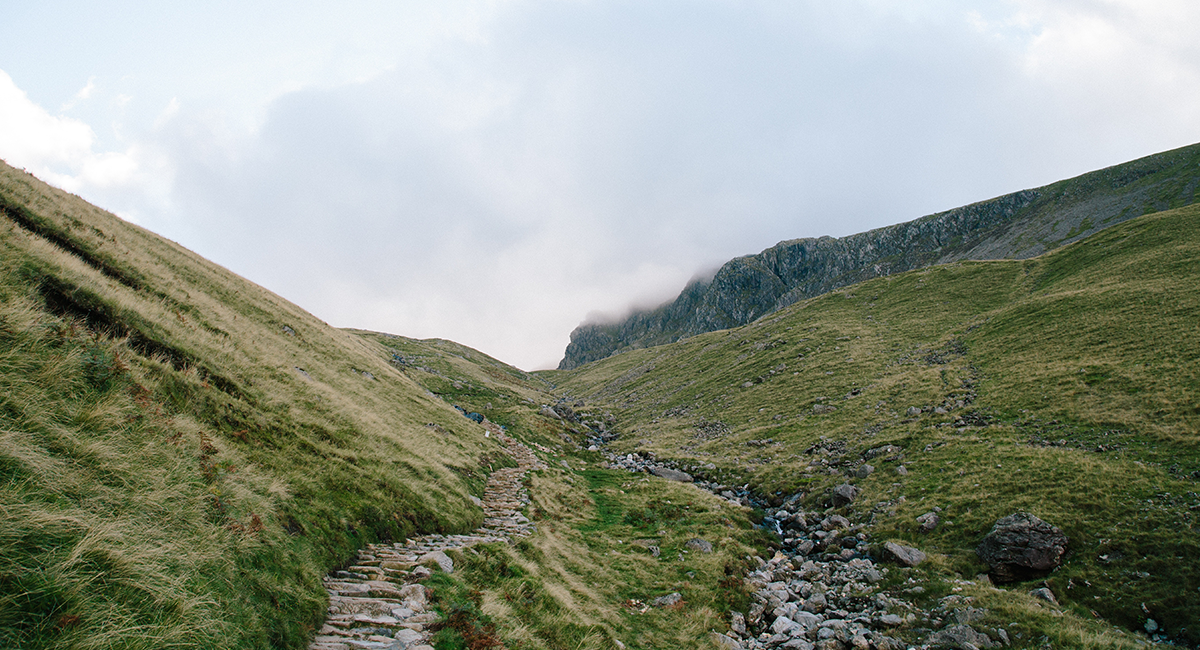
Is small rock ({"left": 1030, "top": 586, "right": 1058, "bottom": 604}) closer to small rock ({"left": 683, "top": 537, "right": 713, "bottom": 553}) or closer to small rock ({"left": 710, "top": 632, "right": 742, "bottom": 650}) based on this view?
small rock ({"left": 710, "top": 632, "right": 742, "bottom": 650})

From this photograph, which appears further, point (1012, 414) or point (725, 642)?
point (1012, 414)

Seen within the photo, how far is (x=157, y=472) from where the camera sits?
830cm

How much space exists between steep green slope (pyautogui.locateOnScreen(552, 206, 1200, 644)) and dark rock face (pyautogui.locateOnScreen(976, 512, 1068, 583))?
17.6 inches

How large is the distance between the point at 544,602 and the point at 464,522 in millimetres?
6312

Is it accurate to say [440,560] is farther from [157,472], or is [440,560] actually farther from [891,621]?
[891,621]

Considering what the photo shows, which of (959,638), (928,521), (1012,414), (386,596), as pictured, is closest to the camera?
(386,596)

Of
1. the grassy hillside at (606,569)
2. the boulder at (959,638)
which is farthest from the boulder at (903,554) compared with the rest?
the grassy hillside at (606,569)

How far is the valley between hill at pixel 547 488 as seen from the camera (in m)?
7.06

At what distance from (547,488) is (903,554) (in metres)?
18.9

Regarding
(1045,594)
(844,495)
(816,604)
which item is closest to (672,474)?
(844,495)

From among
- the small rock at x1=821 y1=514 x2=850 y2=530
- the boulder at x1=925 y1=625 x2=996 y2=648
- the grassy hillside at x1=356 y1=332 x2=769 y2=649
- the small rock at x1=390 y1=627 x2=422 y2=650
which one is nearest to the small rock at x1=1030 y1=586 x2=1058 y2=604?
the boulder at x1=925 y1=625 x2=996 y2=648

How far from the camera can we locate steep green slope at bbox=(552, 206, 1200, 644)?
16.6 m

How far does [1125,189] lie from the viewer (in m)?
134

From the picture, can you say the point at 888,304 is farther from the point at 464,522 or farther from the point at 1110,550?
the point at 464,522
